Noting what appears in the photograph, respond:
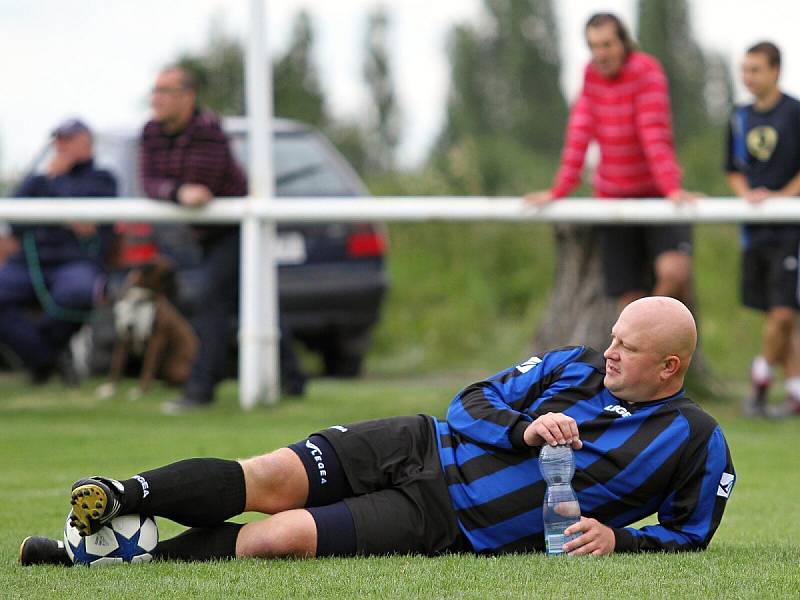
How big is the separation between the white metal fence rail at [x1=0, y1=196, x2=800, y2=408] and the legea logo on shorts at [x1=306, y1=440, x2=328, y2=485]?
186 inches

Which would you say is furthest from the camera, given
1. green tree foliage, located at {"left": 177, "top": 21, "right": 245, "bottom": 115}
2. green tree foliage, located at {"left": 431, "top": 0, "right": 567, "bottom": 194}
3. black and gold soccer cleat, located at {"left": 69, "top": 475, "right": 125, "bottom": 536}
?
green tree foliage, located at {"left": 431, "top": 0, "right": 567, "bottom": 194}

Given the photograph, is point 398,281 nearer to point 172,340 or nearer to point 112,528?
point 172,340

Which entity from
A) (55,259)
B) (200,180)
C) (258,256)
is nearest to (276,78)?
(55,259)

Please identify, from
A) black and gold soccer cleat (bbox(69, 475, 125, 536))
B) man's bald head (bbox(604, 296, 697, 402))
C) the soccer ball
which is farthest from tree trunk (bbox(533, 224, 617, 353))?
black and gold soccer cleat (bbox(69, 475, 125, 536))

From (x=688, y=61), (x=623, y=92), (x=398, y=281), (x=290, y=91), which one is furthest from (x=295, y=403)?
(x=688, y=61)

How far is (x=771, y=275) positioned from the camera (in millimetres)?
9188

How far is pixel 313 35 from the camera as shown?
30.3m

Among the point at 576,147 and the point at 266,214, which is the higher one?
the point at 576,147

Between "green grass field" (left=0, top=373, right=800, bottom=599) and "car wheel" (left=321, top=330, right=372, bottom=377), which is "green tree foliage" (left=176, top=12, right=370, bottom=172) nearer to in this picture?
"car wheel" (left=321, top=330, right=372, bottom=377)

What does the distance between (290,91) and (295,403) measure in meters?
13.8

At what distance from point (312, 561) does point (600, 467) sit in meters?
0.91

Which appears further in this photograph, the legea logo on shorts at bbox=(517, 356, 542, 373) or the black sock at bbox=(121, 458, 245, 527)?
the legea logo on shorts at bbox=(517, 356, 542, 373)

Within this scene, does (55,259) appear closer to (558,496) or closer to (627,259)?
(627,259)

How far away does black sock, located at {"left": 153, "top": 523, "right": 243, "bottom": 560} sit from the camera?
433 centimetres
